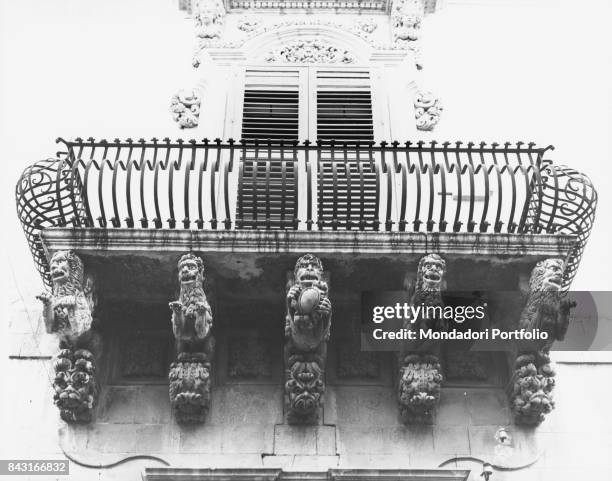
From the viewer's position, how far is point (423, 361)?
7.85 meters

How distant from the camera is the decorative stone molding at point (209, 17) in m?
11.2

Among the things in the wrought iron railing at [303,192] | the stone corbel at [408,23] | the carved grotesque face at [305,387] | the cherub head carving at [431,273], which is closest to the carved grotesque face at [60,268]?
the wrought iron railing at [303,192]

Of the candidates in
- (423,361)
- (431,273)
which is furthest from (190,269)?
(423,361)

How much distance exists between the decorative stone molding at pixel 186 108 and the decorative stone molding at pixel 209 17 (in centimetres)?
114

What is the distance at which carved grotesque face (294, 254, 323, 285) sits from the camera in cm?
761

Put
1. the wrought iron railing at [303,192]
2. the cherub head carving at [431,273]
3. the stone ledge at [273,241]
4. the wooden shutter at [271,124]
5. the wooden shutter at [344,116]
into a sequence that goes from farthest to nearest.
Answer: the wooden shutter at [344,116] → the wooden shutter at [271,124] → the wrought iron railing at [303,192] → the stone ledge at [273,241] → the cherub head carving at [431,273]

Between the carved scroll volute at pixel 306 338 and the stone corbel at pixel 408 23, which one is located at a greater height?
the stone corbel at pixel 408 23

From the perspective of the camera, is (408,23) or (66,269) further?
(408,23)

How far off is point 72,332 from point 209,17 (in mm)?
4855

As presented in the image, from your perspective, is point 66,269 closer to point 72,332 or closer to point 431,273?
point 72,332

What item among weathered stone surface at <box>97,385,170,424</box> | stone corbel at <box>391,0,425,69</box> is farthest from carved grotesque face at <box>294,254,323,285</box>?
stone corbel at <box>391,0,425,69</box>

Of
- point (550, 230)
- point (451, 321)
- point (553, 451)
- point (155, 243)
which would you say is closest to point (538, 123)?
point (550, 230)

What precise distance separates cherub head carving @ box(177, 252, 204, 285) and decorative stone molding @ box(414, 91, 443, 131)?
327cm

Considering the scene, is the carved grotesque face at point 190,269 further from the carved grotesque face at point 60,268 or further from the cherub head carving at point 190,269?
the carved grotesque face at point 60,268
